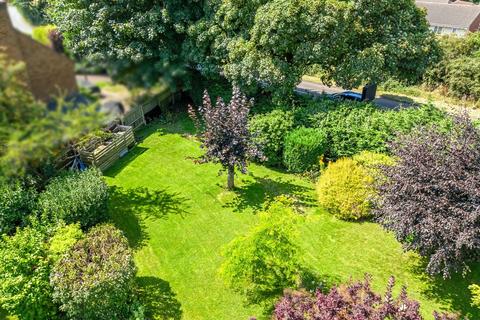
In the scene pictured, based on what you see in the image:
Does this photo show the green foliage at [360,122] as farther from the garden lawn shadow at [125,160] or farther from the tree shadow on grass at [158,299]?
the tree shadow on grass at [158,299]

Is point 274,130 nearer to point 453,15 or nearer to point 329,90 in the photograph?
point 329,90

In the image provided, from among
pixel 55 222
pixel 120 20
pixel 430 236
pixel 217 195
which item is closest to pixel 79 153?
pixel 55 222

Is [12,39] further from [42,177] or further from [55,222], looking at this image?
[42,177]

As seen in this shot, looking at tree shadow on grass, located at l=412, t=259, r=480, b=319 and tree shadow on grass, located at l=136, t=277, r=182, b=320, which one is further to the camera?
tree shadow on grass, located at l=412, t=259, r=480, b=319

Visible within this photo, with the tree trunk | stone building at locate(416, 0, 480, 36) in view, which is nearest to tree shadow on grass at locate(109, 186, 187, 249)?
the tree trunk

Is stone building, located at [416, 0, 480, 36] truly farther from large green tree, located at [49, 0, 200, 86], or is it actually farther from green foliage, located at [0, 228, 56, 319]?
green foliage, located at [0, 228, 56, 319]

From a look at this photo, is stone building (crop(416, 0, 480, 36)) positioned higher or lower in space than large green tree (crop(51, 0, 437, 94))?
lower

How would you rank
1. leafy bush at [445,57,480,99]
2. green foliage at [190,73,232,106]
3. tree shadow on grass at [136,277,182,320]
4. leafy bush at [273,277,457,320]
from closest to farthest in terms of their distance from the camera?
leafy bush at [273,277,457,320] < tree shadow on grass at [136,277,182,320] < green foliage at [190,73,232,106] < leafy bush at [445,57,480,99]

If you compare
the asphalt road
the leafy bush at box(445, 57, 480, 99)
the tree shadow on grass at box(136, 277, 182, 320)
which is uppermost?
the tree shadow on grass at box(136, 277, 182, 320)
